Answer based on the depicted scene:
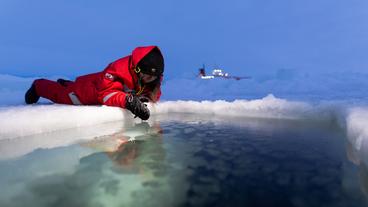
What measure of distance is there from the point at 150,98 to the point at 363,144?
234cm

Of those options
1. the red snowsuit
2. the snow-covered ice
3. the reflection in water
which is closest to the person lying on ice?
the red snowsuit

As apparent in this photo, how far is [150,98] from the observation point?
11.3ft

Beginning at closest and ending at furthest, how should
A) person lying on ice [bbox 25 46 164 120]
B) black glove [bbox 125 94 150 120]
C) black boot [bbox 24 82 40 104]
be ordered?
black glove [bbox 125 94 150 120], person lying on ice [bbox 25 46 164 120], black boot [bbox 24 82 40 104]

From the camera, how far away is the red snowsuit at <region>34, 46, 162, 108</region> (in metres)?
3.04

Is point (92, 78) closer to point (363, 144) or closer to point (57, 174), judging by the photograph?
point (57, 174)

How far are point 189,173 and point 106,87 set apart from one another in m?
1.97

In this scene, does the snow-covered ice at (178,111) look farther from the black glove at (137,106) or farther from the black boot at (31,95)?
the black glove at (137,106)

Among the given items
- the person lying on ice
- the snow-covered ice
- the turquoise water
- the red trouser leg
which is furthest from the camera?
the red trouser leg

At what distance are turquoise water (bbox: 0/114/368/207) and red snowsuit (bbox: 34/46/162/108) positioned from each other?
3.26 feet

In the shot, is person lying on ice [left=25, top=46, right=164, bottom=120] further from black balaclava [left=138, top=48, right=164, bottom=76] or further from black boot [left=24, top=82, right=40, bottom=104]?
black boot [left=24, top=82, right=40, bottom=104]

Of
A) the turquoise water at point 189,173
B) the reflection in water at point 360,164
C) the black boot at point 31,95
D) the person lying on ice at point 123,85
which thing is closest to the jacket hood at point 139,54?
the person lying on ice at point 123,85

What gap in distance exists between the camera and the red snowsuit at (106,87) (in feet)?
9.98

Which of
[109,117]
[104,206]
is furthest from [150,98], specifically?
[104,206]

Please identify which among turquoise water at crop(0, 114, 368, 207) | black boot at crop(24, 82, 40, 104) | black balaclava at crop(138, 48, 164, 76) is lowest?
turquoise water at crop(0, 114, 368, 207)
